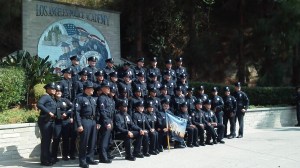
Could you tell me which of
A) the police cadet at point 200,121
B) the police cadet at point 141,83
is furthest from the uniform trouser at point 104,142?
the police cadet at point 200,121

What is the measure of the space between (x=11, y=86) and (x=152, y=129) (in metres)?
3.83

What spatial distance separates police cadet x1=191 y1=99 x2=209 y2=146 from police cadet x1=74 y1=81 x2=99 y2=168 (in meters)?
3.59

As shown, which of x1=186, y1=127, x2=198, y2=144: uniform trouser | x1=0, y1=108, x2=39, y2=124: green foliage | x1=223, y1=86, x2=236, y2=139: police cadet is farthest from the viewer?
x1=223, y1=86, x2=236, y2=139: police cadet

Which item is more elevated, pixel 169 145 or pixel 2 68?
pixel 2 68

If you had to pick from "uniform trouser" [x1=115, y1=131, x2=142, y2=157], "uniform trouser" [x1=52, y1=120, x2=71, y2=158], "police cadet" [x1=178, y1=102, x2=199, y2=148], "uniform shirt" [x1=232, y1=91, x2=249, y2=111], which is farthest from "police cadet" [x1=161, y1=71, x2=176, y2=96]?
→ "uniform trouser" [x1=52, y1=120, x2=71, y2=158]

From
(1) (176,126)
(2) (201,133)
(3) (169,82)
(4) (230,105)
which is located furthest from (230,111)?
(1) (176,126)

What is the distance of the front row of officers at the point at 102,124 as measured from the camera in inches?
342

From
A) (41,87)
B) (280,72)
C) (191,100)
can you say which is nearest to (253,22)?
(280,72)

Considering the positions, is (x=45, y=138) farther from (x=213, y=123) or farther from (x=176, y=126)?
(x=213, y=123)

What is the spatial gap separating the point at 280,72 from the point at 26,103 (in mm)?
10936

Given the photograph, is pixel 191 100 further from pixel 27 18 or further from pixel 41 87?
pixel 27 18

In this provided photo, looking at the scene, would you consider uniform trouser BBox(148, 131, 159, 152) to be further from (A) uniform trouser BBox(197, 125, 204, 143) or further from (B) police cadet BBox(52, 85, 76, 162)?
(B) police cadet BBox(52, 85, 76, 162)

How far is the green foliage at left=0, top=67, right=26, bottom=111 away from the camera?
35.2ft

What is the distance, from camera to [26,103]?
11.6m
